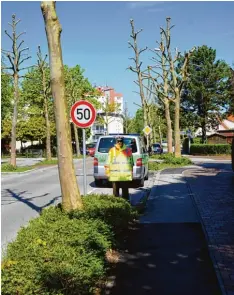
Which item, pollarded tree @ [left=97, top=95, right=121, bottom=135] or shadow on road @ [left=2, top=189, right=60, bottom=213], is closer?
shadow on road @ [left=2, top=189, right=60, bottom=213]

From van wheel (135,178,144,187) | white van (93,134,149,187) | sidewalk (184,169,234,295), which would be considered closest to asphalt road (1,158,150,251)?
van wheel (135,178,144,187)

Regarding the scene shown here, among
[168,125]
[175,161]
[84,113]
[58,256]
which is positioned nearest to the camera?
[58,256]

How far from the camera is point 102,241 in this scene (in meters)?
5.04

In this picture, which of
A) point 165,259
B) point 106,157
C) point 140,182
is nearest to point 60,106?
point 165,259

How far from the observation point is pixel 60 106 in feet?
21.2

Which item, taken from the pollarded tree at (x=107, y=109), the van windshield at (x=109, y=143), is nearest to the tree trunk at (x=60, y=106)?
the van windshield at (x=109, y=143)

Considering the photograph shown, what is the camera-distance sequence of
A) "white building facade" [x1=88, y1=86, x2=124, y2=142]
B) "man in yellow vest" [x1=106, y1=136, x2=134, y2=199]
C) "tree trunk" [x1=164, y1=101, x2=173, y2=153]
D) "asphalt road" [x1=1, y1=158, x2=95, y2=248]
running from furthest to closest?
1. "white building facade" [x1=88, y1=86, x2=124, y2=142]
2. "tree trunk" [x1=164, y1=101, x2=173, y2=153]
3. "man in yellow vest" [x1=106, y1=136, x2=134, y2=199]
4. "asphalt road" [x1=1, y1=158, x2=95, y2=248]

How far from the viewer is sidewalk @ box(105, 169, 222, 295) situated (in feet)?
15.5

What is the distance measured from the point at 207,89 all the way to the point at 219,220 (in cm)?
4829

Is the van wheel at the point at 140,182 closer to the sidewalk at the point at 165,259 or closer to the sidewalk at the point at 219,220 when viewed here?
the sidewalk at the point at 219,220

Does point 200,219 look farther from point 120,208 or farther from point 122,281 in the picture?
point 122,281

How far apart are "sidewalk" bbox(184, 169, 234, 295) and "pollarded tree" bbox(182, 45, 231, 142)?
131 ft

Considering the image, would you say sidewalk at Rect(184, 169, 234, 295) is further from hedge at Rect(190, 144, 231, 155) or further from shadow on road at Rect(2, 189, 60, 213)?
hedge at Rect(190, 144, 231, 155)

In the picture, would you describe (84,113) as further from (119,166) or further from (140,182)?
(140,182)
